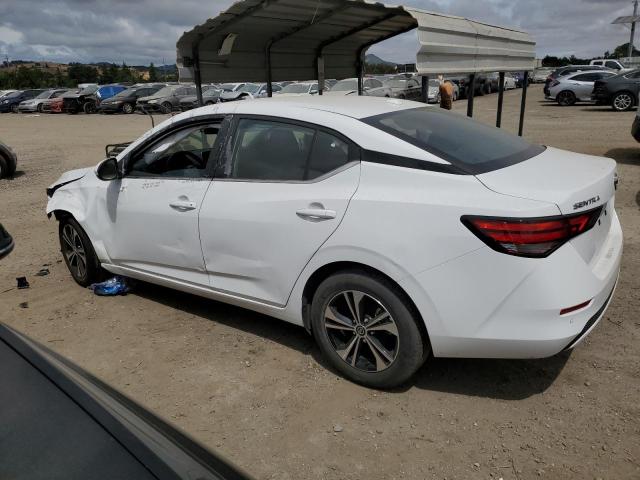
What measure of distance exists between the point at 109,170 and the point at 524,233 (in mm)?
3086

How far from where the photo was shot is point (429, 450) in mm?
2627

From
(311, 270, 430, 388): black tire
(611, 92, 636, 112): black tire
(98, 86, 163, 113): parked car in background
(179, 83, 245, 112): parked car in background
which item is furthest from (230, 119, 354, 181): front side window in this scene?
(98, 86, 163, 113): parked car in background

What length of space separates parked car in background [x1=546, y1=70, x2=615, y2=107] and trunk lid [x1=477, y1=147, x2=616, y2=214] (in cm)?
2232

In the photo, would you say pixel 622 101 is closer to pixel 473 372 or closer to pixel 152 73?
pixel 473 372

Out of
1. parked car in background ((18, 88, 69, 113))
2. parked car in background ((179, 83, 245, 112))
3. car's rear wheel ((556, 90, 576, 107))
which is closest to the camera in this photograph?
car's rear wheel ((556, 90, 576, 107))

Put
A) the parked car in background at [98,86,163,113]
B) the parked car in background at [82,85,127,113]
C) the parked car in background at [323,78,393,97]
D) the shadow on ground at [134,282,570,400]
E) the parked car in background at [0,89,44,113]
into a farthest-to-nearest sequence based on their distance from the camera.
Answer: the parked car in background at [0,89,44,113], the parked car in background at [82,85,127,113], the parked car in background at [98,86,163,113], the parked car in background at [323,78,393,97], the shadow on ground at [134,282,570,400]

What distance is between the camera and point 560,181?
274cm

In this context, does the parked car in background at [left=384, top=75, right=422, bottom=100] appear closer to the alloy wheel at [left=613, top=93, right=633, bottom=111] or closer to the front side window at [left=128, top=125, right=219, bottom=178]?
the alloy wheel at [left=613, top=93, right=633, bottom=111]

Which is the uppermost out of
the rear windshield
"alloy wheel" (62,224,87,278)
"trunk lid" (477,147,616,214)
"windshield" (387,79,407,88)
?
the rear windshield

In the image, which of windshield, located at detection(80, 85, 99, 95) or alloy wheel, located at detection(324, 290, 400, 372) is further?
windshield, located at detection(80, 85, 99, 95)

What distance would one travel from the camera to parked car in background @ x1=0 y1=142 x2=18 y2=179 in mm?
10563

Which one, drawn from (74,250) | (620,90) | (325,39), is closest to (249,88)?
(620,90)

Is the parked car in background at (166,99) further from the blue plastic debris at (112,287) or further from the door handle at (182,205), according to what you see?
the door handle at (182,205)

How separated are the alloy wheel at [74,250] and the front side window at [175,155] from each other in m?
1.04
